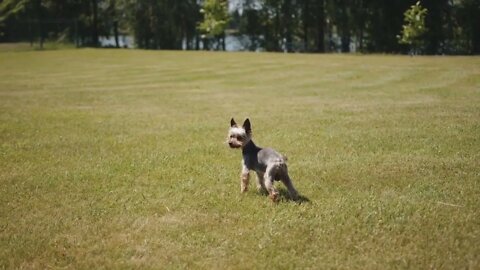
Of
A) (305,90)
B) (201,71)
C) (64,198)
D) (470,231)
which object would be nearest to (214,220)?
(64,198)

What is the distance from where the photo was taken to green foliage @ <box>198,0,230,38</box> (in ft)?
222

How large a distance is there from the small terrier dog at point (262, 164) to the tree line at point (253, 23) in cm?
5529

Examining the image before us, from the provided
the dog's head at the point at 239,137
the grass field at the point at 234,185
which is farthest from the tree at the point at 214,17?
the dog's head at the point at 239,137

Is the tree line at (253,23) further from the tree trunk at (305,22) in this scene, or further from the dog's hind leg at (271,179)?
the dog's hind leg at (271,179)

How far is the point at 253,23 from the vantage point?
74.2 metres

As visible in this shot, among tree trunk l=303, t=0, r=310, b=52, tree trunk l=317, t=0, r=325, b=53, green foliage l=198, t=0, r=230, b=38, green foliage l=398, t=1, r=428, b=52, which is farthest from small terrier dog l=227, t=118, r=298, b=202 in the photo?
tree trunk l=303, t=0, r=310, b=52

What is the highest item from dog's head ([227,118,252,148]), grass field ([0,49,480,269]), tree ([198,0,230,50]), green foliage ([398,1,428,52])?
tree ([198,0,230,50])

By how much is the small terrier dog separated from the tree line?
181ft

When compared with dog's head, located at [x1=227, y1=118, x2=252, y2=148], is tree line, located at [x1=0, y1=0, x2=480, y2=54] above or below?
above

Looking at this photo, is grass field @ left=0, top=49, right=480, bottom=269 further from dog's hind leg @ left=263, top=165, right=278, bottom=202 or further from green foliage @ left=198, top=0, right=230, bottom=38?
green foliage @ left=198, top=0, right=230, bottom=38

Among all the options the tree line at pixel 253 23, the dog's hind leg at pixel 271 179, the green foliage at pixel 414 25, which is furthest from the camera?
the tree line at pixel 253 23

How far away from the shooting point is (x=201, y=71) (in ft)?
112

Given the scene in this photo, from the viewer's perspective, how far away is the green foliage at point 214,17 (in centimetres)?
6756

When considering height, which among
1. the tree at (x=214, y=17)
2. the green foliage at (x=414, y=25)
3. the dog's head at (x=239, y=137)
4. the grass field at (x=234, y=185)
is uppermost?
the tree at (x=214, y=17)
